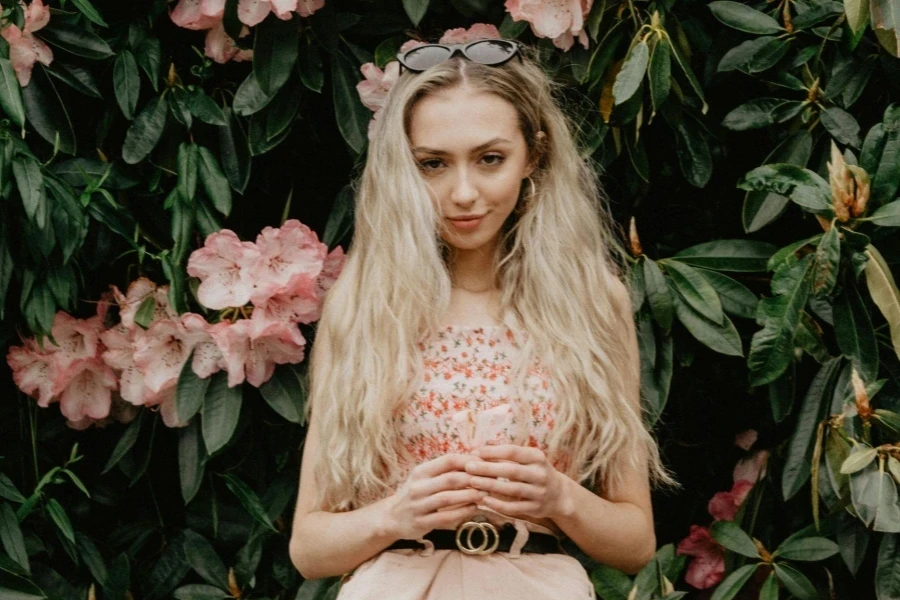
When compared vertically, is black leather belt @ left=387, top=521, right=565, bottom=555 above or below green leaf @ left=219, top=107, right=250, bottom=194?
below

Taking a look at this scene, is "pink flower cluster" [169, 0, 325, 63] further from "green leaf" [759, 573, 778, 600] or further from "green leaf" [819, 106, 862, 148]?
"green leaf" [759, 573, 778, 600]

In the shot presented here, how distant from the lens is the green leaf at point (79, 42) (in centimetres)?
238

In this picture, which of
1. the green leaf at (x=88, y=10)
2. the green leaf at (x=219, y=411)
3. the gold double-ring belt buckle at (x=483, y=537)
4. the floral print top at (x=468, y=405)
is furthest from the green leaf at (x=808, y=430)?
the green leaf at (x=88, y=10)

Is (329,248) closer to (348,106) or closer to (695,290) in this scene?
(348,106)

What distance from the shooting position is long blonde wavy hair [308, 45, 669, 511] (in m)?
1.91

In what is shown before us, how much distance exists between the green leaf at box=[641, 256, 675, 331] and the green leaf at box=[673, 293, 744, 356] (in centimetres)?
3

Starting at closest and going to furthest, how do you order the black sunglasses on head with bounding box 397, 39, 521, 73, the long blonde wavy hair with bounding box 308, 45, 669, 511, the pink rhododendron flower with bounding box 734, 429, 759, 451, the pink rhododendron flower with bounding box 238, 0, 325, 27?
the long blonde wavy hair with bounding box 308, 45, 669, 511, the black sunglasses on head with bounding box 397, 39, 521, 73, the pink rhododendron flower with bounding box 238, 0, 325, 27, the pink rhododendron flower with bounding box 734, 429, 759, 451

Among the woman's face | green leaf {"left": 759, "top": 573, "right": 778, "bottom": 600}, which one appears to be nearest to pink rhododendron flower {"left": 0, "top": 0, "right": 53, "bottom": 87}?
the woman's face

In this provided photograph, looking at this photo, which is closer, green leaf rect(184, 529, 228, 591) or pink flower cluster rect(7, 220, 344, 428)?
pink flower cluster rect(7, 220, 344, 428)

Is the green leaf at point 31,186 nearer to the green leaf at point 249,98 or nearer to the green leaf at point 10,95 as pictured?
the green leaf at point 10,95

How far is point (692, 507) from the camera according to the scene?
9.11ft

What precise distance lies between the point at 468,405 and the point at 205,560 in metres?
0.95

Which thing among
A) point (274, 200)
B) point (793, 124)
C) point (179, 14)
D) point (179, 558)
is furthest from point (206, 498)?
point (793, 124)

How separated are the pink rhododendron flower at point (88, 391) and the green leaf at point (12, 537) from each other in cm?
23
